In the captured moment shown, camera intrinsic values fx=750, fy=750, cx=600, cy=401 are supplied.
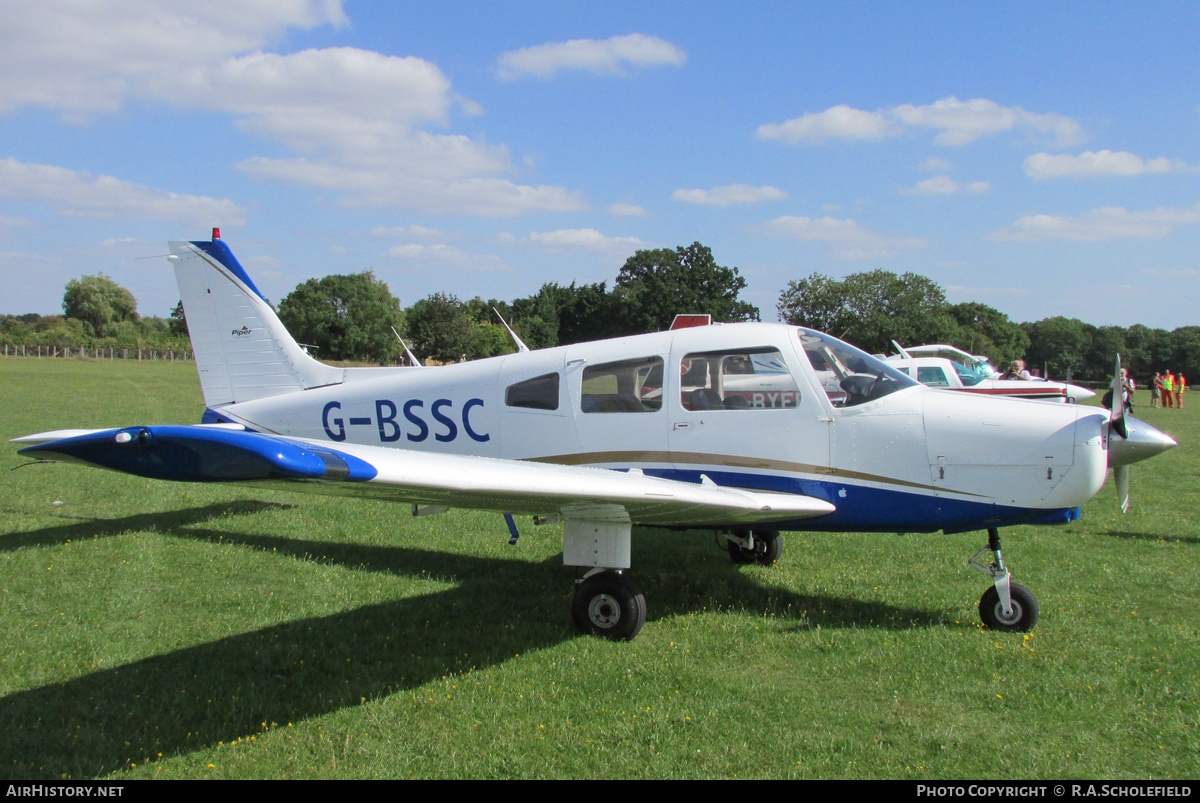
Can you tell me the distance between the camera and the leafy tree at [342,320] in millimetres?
83125

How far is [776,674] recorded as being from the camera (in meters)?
4.61

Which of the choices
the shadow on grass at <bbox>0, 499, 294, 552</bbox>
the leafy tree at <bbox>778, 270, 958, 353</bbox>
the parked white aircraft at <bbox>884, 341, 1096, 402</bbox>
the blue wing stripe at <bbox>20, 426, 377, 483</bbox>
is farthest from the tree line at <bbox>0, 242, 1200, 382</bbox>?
the blue wing stripe at <bbox>20, 426, 377, 483</bbox>

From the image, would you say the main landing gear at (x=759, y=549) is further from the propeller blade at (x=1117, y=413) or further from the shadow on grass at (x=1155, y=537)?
the shadow on grass at (x=1155, y=537)

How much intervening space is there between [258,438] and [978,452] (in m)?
4.49

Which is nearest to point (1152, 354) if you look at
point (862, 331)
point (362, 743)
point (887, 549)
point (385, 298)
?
point (862, 331)

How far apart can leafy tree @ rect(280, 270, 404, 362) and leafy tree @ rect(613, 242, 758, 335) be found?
2610cm

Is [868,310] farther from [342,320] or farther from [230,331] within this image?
[230,331]

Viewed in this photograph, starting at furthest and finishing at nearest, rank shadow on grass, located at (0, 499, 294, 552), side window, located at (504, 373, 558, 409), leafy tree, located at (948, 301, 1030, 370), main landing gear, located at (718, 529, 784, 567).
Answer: leafy tree, located at (948, 301, 1030, 370)
shadow on grass, located at (0, 499, 294, 552)
main landing gear, located at (718, 529, 784, 567)
side window, located at (504, 373, 558, 409)

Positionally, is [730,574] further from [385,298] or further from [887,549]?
[385,298]

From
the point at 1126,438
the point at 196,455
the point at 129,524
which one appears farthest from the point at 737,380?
the point at 129,524

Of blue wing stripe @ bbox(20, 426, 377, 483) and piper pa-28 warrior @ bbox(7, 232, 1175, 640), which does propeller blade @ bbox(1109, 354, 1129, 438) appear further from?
blue wing stripe @ bbox(20, 426, 377, 483)

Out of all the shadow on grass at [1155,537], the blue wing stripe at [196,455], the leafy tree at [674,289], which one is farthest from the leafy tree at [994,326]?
the blue wing stripe at [196,455]

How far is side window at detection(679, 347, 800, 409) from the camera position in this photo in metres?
5.57

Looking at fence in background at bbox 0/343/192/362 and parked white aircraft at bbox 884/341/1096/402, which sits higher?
fence in background at bbox 0/343/192/362
